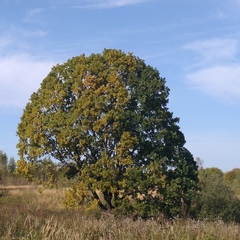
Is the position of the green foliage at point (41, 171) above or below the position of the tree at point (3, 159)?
below

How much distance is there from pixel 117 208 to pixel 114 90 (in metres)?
5.19

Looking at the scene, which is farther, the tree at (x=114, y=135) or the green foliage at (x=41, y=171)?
the green foliage at (x=41, y=171)

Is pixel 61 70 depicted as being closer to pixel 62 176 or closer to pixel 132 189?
pixel 62 176

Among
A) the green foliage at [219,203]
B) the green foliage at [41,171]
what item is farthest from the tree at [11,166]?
the green foliage at [41,171]

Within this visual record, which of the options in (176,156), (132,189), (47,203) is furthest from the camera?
(47,203)

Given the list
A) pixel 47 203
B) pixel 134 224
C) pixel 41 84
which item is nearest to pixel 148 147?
pixel 41 84

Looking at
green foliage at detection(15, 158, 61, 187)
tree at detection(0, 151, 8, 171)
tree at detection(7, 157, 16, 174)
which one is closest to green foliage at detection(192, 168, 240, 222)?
green foliage at detection(15, 158, 61, 187)

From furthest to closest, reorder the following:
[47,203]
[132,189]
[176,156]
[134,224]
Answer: [47,203] → [176,156] → [132,189] → [134,224]

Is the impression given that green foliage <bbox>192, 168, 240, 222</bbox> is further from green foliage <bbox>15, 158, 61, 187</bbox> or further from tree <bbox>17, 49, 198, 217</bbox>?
green foliage <bbox>15, 158, 61, 187</bbox>

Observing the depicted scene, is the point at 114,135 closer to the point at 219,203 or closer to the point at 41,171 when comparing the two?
the point at 41,171

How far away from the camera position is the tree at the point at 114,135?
19484 millimetres

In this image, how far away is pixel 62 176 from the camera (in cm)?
2133

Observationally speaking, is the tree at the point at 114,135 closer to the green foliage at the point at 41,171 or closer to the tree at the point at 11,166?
the green foliage at the point at 41,171

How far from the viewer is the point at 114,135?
1984 cm
